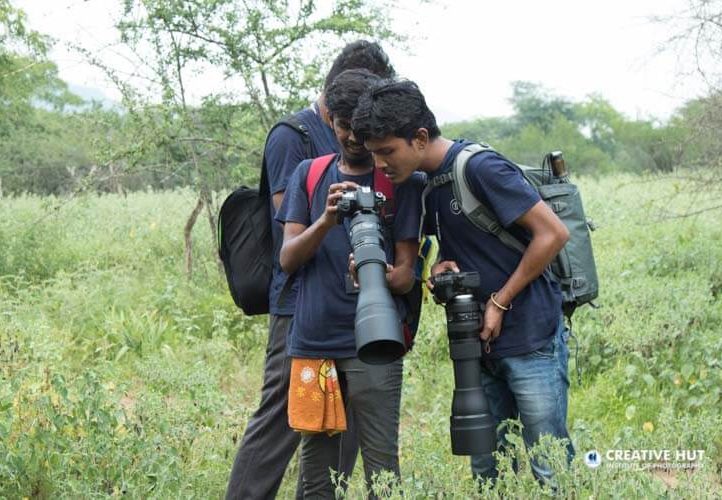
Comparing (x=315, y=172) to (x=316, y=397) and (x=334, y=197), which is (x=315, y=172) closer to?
(x=334, y=197)

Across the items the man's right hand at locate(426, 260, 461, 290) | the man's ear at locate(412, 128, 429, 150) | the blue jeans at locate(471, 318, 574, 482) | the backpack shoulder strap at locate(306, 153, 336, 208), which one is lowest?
the blue jeans at locate(471, 318, 574, 482)

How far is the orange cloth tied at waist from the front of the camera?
2.98m

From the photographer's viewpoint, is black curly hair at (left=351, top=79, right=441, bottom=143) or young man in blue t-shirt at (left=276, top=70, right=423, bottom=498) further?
Answer: young man in blue t-shirt at (left=276, top=70, right=423, bottom=498)

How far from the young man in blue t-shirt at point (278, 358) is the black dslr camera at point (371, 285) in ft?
1.74

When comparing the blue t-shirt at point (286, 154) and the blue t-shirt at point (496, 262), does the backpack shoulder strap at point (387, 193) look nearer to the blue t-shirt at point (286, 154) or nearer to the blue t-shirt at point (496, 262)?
the blue t-shirt at point (496, 262)

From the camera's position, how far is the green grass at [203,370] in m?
3.27

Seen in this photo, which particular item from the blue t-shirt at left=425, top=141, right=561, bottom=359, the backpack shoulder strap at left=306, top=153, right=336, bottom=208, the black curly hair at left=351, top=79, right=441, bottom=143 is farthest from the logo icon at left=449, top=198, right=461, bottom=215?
the backpack shoulder strap at left=306, top=153, right=336, bottom=208

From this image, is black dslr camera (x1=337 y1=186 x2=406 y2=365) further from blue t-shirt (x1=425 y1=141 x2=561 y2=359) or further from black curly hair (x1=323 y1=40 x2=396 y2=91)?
black curly hair (x1=323 y1=40 x2=396 y2=91)

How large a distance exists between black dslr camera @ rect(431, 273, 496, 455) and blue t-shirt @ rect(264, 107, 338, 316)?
2.12ft

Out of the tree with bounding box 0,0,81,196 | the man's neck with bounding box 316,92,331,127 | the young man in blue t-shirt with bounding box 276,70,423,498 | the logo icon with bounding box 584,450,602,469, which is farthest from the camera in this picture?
the tree with bounding box 0,0,81,196

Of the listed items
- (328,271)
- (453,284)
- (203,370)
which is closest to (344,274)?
(328,271)

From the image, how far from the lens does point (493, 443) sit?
2.71 metres

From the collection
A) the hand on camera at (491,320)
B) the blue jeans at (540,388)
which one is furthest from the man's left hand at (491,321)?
the blue jeans at (540,388)

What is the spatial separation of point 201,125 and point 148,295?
1.40 metres
